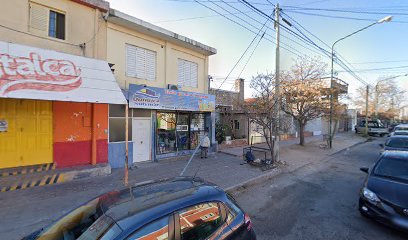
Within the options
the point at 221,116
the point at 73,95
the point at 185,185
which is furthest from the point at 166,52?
the point at 185,185

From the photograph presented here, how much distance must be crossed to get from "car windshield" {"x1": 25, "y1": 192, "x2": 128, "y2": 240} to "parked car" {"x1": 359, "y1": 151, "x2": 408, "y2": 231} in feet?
15.9

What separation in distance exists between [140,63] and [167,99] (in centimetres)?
205

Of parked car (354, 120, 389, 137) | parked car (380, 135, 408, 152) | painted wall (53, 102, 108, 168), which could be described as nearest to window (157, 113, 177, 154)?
painted wall (53, 102, 108, 168)

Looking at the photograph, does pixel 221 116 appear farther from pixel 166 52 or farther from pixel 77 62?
pixel 77 62

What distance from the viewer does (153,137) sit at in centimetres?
1005

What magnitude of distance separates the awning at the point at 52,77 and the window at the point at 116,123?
188 cm

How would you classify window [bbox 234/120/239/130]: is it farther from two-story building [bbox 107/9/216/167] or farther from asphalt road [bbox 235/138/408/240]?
asphalt road [bbox 235/138/408/240]

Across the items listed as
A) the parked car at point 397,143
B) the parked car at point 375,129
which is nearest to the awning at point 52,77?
the parked car at point 397,143

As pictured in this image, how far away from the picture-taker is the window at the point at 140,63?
9258 millimetres

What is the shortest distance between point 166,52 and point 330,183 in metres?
9.20

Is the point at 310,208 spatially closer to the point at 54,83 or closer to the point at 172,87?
the point at 54,83

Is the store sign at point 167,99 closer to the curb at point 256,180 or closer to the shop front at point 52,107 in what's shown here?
the shop front at point 52,107

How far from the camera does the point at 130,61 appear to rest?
9.28 m

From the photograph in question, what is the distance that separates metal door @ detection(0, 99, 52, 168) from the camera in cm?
655
